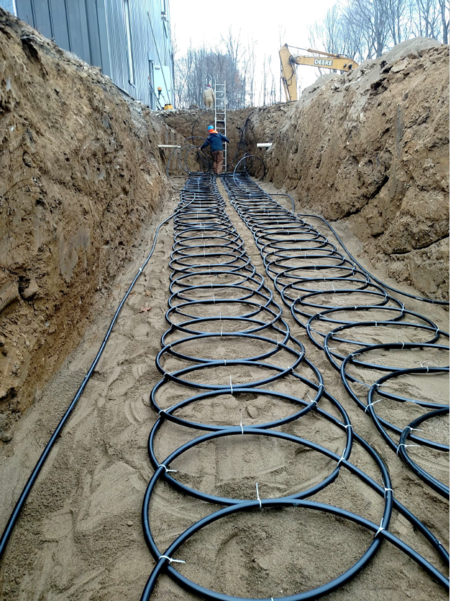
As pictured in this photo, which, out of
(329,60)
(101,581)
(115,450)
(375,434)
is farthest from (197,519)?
(329,60)

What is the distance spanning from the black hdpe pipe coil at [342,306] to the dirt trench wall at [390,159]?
38 cm

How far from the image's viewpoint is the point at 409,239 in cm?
432

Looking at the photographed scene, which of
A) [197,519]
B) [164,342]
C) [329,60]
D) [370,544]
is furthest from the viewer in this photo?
[329,60]

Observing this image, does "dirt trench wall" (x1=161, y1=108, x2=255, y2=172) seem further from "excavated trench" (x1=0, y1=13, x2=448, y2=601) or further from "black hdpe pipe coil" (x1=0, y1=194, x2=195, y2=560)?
"black hdpe pipe coil" (x1=0, y1=194, x2=195, y2=560)

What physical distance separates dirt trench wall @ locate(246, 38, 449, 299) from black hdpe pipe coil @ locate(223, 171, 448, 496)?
15.0 inches

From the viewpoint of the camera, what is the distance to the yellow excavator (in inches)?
502

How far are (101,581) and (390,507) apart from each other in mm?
1399

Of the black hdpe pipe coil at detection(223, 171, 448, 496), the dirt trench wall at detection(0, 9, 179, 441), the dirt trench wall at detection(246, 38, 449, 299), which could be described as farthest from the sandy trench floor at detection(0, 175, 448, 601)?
the dirt trench wall at detection(246, 38, 449, 299)

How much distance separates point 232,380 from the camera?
280cm

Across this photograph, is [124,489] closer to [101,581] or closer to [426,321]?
[101,581]

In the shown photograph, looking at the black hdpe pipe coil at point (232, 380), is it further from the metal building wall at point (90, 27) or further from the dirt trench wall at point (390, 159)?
the metal building wall at point (90, 27)

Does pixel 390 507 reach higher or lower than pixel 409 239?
lower

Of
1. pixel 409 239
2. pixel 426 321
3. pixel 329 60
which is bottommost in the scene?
pixel 426 321

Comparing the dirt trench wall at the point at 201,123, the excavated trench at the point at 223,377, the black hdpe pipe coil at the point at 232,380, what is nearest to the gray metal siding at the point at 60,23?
the excavated trench at the point at 223,377
